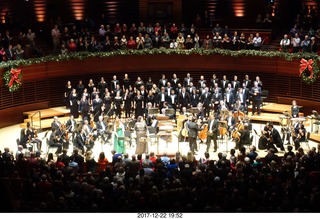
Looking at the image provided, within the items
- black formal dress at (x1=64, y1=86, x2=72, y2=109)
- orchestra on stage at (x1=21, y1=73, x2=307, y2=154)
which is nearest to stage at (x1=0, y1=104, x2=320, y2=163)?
orchestra on stage at (x1=21, y1=73, x2=307, y2=154)

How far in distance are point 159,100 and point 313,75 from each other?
701 centimetres

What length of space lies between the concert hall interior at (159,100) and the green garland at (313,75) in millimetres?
49

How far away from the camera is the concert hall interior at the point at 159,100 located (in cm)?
1476

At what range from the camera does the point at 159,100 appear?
1030 inches

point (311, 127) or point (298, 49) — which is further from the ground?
point (298, 49)

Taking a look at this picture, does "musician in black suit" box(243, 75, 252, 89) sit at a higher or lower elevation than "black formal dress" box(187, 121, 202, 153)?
higher

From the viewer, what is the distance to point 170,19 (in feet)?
107

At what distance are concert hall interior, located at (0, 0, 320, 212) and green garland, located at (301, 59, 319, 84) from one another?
0.16ft

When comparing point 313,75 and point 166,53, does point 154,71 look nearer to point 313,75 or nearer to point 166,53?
point 166,53

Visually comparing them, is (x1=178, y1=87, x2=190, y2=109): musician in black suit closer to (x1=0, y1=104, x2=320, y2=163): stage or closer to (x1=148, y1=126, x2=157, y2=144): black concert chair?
(x1=0, y1=104, x2=320, y2=163): stage

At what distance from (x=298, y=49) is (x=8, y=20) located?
13.9 meters

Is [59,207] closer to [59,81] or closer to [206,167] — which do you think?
[206,167]

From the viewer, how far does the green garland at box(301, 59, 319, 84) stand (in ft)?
86.8

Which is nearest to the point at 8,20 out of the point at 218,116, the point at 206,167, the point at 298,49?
the point at 218,116
